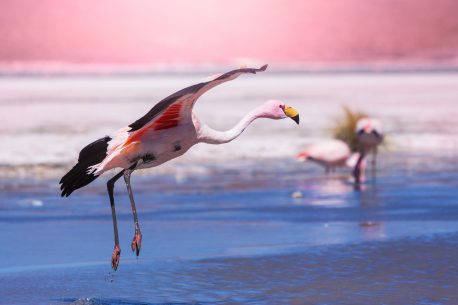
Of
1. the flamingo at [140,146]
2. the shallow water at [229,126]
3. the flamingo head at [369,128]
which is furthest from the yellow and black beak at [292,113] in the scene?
the flamingo head at [369,128]

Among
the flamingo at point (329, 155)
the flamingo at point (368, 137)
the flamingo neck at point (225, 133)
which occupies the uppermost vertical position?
the flamingo at point (368, 137)

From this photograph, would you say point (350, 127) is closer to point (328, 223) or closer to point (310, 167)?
point (310, 167)

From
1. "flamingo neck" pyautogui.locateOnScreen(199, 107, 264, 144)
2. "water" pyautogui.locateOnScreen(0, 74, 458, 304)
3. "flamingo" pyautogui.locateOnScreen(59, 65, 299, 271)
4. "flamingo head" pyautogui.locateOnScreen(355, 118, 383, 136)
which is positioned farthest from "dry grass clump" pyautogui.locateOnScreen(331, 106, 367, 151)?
"flamingo" pyautogui.locateOnScreen(59, 65, 299, 271)

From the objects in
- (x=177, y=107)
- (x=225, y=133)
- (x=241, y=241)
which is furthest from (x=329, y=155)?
(x=177, y=107)

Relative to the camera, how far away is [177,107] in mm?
9164

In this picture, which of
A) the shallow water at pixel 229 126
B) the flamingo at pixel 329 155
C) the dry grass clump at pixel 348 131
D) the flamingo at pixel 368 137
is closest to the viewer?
the flamingo at pixel 368 137

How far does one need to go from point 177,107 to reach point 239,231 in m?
2.61

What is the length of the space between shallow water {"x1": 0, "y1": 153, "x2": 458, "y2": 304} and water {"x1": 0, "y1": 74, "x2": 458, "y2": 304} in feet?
0.05

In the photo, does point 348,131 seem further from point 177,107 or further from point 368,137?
point 177,107

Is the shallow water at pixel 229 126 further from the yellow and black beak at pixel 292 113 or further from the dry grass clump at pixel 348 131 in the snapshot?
the yellow and black beak at pixel 292 113

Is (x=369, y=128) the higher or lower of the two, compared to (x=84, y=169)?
higher

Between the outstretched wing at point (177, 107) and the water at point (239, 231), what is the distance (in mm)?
1171

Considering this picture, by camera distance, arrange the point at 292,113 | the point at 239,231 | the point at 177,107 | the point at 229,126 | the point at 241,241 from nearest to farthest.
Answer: the point at 177,107, the point at 292,113, the point at 241,241, the point at 239,231, the point at 229,126

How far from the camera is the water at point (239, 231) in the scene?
28.5ft
